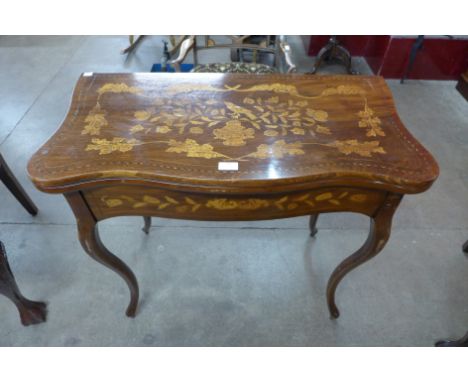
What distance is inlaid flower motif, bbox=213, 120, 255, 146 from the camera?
1008 millimetres

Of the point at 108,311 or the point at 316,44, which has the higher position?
the point at 316,44

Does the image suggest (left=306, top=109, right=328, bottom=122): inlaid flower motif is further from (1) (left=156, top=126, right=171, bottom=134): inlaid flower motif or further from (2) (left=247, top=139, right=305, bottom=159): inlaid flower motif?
(1) (left=156, top=126, right=171, bottom=134): inlaid flower motif

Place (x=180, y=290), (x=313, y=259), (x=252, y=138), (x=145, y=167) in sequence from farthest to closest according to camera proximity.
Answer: (x=313, y=259) < (x=180, y=290) < (x=252, y=138) < (x=145, y=167)

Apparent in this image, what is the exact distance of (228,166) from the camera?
2.98 feet

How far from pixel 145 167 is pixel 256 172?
0.31 metres

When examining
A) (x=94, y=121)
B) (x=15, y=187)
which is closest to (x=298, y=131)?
(x=94, y=121)

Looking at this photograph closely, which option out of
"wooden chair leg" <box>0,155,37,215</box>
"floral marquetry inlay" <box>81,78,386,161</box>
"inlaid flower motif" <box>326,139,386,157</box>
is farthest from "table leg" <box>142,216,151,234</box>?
"inlaid flower motif" <box>326,139,386,157</box>

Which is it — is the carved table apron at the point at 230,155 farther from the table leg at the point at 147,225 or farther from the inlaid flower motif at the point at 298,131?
the table leg at the point at 147,225

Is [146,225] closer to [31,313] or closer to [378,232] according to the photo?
[31,313]

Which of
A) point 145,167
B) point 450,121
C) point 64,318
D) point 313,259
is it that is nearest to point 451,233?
point 313,259

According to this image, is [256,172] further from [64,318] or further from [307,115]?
[64,318]

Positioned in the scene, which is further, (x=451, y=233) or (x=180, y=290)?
(x=451, y=233)

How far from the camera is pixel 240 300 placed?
1.55m

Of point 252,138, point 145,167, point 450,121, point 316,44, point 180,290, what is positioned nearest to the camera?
point 145,167
